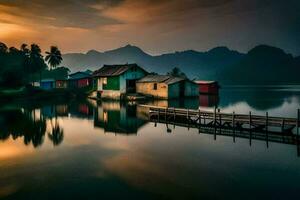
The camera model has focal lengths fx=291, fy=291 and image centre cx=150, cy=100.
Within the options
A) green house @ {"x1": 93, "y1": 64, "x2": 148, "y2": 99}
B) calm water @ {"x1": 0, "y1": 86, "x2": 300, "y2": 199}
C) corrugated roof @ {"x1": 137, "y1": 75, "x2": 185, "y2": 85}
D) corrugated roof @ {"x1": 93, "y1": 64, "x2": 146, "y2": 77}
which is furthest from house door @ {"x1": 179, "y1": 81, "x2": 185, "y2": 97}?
calm water @ {"x1": 0, "y1": 86, "x2": 300, "y2": 199}

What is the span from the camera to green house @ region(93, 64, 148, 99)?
6932cm

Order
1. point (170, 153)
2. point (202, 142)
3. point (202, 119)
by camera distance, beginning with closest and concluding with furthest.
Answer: point (170, 153) → point (202, 142) → point (202, 119)

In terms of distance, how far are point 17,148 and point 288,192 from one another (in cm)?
1987

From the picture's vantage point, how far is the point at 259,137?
2656 cm

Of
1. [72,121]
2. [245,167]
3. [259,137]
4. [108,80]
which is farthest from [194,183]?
[108,80]

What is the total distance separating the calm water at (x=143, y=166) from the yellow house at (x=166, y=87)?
111ft

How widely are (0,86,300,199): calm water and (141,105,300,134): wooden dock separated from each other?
12.5 feet

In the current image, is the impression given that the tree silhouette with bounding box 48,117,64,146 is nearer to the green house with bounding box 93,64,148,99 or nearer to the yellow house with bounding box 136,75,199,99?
the yellow house with bounding box 136,75,199,99

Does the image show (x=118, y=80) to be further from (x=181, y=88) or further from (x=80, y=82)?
(x=80, y=82)

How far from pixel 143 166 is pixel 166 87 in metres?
46.2

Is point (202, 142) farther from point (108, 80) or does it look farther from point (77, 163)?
point (108, 80)

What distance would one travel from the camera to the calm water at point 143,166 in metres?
14.4

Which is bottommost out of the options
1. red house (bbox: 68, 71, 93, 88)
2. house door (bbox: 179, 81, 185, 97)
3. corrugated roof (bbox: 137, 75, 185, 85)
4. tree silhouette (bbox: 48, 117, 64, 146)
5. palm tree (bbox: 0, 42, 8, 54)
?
tree silhouette (bbox: 48, 117, 64, 146)

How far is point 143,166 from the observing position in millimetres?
18250
